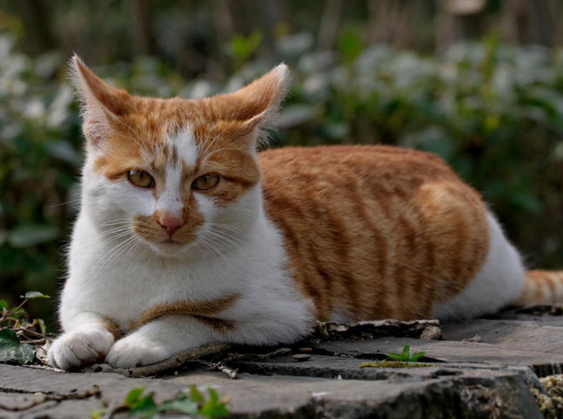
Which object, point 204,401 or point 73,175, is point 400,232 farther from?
point 73,175

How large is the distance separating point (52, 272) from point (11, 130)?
40.8 inches

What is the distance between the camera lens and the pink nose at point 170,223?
2.58m

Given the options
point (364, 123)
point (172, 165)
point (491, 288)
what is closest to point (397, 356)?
point (172, 165)

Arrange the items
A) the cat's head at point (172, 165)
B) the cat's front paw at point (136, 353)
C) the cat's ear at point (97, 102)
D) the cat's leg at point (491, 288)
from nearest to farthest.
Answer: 1. the cat's front paw at point (136, 353)
2. the cat's head at point (172, 165)
3. the cat's ear at point (97, 102)
4. the cat's leg at point (491, 288)

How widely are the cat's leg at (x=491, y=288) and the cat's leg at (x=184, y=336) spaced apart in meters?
1.01

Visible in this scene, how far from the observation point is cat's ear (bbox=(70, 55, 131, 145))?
9.29 ft

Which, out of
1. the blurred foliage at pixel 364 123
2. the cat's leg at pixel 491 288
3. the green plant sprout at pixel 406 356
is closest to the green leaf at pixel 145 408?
the green plant sprout at pixel 406 356

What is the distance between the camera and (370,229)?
3.57 m

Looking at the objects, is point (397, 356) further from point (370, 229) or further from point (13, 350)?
point (13, 350)

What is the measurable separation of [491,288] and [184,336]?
1.76 meters

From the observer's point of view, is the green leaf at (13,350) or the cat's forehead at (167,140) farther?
the green leaf at (13,350)

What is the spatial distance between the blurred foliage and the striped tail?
72.3 inches

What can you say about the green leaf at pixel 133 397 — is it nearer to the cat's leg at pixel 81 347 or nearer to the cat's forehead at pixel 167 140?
the cat's leg at pixel 81 347

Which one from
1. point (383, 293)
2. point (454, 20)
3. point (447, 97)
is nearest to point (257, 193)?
point (383, 293)
